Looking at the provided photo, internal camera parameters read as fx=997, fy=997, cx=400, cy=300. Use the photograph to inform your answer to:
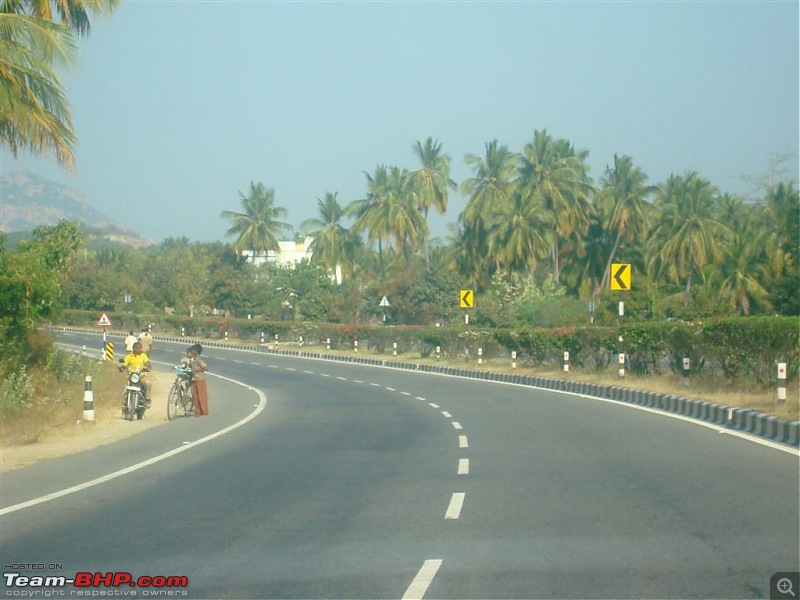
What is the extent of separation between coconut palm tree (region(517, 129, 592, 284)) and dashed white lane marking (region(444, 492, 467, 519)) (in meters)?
59.2

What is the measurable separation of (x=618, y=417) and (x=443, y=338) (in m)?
30.4

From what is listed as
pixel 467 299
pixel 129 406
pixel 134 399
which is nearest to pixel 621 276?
pixel 134 399

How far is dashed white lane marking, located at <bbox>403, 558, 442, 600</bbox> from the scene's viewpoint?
704 centimetres

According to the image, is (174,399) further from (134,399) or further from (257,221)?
(257,221)

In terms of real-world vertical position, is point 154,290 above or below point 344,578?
above

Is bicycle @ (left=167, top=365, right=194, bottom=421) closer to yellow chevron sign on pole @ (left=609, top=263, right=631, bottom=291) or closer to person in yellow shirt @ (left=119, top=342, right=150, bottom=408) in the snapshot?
person in yellow shirt @ (left=119, top=342, right=150, bottom=408)

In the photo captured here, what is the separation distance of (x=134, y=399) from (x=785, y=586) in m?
17.6

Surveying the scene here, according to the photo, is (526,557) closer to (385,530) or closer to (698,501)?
(385,530)

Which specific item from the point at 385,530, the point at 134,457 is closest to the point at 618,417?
the point at 134,457

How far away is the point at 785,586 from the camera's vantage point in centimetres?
723

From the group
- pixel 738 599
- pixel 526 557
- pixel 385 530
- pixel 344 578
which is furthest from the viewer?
pixel 385 530

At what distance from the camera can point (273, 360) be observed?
55.6 meters

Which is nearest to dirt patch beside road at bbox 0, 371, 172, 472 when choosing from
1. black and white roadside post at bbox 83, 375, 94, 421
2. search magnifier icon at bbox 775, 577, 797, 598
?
black and white roadside post at bbox 83, 375, 94, 421

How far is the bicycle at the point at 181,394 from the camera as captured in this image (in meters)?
22.7
